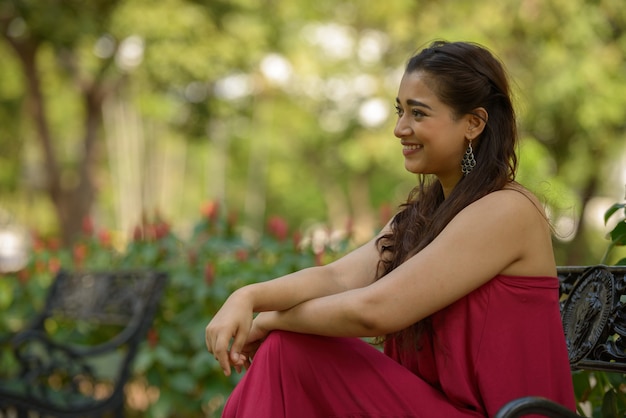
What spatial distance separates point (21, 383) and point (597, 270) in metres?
3.04

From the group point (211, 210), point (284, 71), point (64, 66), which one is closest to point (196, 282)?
point (211, 210)

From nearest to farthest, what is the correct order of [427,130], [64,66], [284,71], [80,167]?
[427,130]
[80,167]
[64,66]
[284,71]

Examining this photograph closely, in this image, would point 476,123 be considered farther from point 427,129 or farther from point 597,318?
point 597,318

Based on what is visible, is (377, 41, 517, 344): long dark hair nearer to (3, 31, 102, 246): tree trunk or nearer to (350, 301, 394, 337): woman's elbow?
(350, 301, 394, 337): woman's elbow

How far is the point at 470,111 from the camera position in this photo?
249cm

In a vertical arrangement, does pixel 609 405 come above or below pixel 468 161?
below

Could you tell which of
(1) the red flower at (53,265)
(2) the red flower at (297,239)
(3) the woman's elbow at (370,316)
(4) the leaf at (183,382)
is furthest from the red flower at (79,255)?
(3) the woman's elbow at (370,316)

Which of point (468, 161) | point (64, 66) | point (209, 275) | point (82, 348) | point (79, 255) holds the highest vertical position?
point (64, 66)

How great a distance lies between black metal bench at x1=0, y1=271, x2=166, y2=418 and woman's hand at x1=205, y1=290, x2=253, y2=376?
7.23 ft

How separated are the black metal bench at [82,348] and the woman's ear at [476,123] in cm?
270

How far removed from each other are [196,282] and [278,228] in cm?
61

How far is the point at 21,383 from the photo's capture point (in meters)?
4.75

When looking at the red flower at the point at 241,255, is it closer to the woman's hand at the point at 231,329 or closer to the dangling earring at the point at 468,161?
the woman's hand at the point at 231,329

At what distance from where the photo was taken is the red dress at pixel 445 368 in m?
2.34
